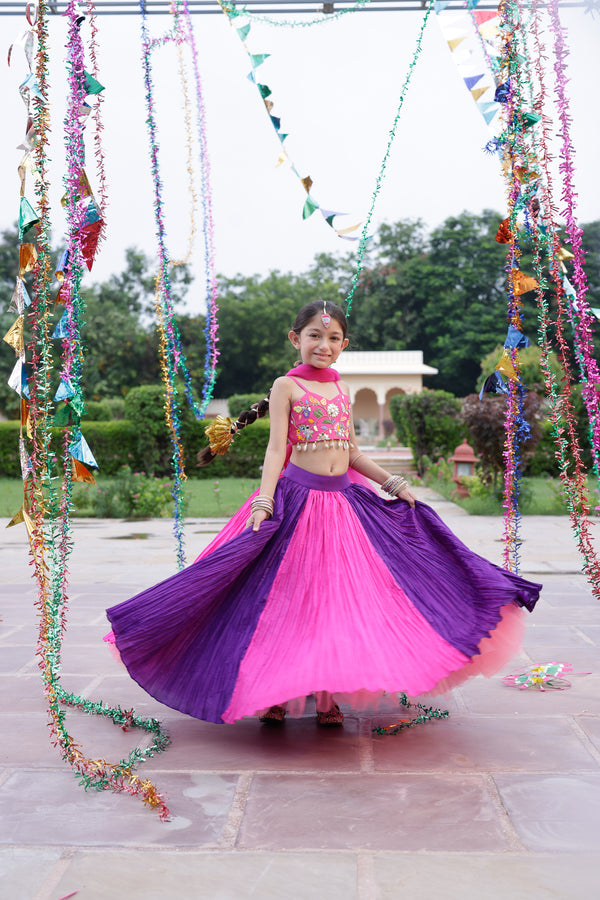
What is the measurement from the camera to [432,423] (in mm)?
17250

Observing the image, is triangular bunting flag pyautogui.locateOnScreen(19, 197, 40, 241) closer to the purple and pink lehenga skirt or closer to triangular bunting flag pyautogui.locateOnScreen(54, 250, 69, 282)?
triangular bunting flag pyautogui.locateOnScreen(54, 250, 69, 282)

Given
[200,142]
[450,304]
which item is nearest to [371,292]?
[450,304]

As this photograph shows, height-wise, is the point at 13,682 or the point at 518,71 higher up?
the point at 518,71

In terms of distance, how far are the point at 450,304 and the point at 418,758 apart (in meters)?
34.2

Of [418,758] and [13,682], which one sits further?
[13,682]

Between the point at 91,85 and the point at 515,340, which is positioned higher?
the point at 91,85

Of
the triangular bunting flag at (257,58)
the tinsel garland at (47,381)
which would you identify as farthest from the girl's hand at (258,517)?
the triangular bunting flag at (257,58)

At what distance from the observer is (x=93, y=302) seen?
31938 millimetres

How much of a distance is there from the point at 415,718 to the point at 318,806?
97cm

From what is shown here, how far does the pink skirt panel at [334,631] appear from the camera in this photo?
9.11 feet

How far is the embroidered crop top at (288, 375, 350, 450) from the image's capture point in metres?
3.47

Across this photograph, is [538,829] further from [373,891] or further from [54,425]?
[54,425]

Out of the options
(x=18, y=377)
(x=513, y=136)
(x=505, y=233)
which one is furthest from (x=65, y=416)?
(x=513, y=136)

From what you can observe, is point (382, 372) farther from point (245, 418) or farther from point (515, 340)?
point (245, 418)
